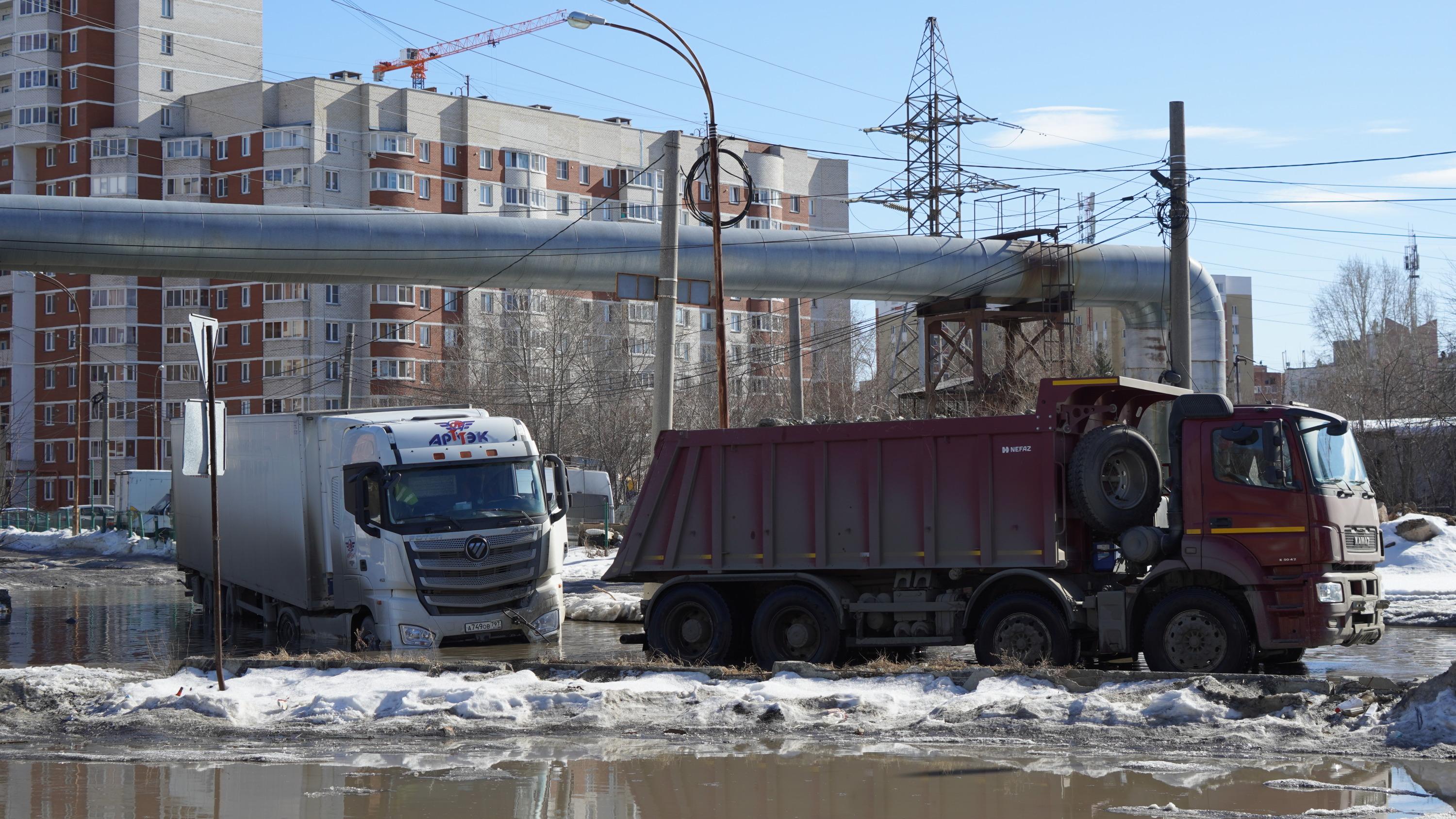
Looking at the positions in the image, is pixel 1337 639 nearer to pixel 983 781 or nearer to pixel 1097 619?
pixel 1097 619

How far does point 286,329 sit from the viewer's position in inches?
3506

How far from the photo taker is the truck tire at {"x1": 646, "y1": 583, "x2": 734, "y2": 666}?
610 inches

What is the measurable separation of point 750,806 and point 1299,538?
21.9ft

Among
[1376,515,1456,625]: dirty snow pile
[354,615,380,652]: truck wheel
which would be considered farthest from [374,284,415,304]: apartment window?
[354,615,380,652]: truck wheel

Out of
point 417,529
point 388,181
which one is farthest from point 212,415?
point 388,181

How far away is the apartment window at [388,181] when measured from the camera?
89000 millimetres

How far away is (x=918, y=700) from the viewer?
11.5m

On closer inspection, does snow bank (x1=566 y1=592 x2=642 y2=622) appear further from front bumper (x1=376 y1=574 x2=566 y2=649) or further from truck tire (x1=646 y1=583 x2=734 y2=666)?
truck tire (x1=646 y1=583 x2=734 y2=666)

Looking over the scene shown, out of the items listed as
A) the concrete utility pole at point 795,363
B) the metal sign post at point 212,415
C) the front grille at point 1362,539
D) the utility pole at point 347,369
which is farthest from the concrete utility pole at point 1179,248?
the utility pole at point 347,369

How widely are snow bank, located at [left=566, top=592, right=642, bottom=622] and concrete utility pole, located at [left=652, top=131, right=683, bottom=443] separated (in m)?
2.78

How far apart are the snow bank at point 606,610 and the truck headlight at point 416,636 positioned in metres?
6.20

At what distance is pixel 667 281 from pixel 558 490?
600 centimetres

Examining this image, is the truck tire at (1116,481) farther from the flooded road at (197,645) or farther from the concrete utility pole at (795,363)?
the concrete utility pole at (795,363)

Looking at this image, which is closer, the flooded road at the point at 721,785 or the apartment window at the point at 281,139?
the flooded road at the point at 721,785
